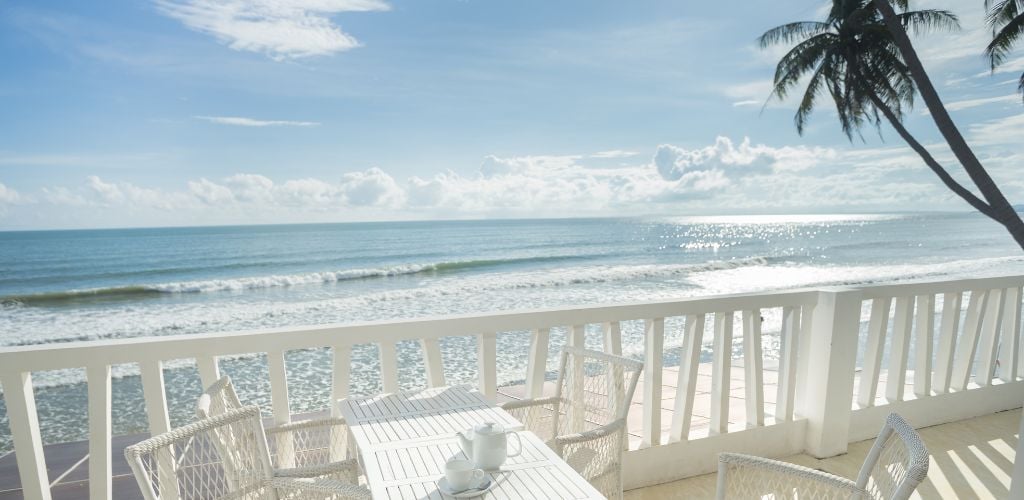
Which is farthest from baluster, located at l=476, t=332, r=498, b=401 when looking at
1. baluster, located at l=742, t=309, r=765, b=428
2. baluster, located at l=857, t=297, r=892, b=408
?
baluster, located at l=857, t=297, r=892, b=408

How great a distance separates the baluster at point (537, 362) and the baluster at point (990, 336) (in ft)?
9.50

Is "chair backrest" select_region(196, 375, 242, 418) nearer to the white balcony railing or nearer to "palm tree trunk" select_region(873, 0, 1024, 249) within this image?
the white balcony railing

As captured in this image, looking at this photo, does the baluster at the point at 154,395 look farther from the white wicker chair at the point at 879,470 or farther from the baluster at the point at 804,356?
the baluster at the point at 804,356

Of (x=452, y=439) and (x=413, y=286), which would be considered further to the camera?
(x=413, y=286)

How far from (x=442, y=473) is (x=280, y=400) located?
1.00 metres

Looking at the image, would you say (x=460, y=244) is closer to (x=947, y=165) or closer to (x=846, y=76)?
(x=846, y=76)

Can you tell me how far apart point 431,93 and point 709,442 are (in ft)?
103

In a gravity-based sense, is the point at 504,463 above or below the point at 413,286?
above

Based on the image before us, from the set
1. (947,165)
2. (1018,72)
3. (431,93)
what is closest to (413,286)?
(431,93)

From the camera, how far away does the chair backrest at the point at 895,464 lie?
113cm

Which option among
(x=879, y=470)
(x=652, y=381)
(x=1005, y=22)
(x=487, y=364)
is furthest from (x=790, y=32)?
(x=879, y=470)

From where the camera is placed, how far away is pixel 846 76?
9961 mm

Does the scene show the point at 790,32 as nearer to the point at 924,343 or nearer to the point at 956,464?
the point at 924,343

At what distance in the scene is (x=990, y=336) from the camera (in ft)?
12.2
